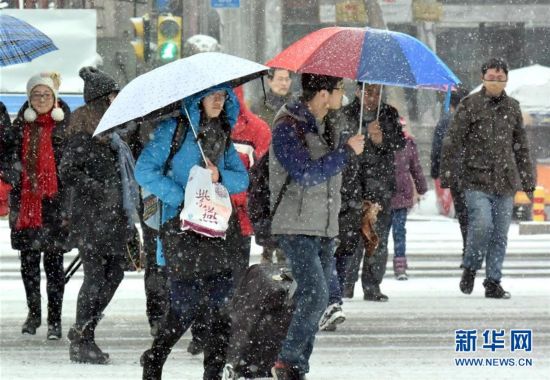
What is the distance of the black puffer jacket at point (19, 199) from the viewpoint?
970 cm

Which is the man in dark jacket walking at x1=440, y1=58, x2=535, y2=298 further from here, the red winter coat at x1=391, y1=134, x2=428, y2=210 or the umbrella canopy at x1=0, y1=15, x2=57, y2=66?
the umbrella canopy at x1=0, y1=15, x2=57, y2=66

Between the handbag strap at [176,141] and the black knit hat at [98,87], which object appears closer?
the handbag strap at [176,141]

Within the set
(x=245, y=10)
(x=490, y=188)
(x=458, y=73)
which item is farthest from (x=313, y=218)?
(x=458, y=73)

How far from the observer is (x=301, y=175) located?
24.5ft

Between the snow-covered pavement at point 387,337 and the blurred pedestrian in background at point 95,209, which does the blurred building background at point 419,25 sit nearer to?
the snow-covered pavement at point 387,337

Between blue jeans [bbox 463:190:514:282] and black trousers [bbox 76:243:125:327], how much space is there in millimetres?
3925

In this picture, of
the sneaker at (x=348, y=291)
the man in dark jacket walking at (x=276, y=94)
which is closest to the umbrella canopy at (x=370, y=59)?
the man in dark jacket walking at (x=276, y=94)

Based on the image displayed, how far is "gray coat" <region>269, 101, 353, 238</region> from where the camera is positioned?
7.49 m

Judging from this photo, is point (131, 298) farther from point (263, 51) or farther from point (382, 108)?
point (263, 51)

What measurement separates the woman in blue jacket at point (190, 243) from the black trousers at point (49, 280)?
2714 millimetres

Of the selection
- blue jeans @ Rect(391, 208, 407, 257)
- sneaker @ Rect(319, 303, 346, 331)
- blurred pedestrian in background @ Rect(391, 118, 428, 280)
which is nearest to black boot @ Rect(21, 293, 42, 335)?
sneaker @ Rect(319, 303, 346, 331)

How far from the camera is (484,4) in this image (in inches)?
1481

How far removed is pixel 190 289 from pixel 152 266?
6.67 feet

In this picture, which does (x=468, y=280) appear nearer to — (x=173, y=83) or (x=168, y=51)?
(x=173, y=83)
